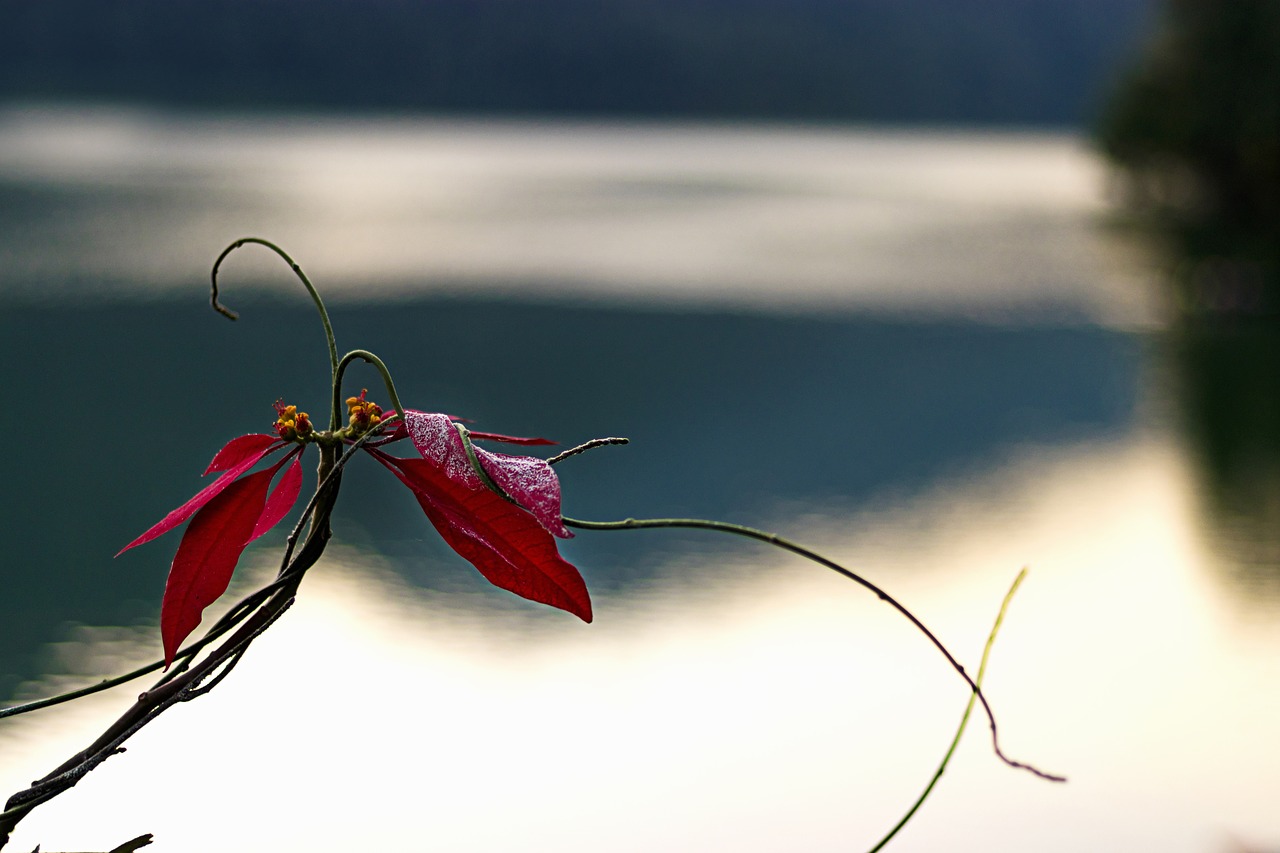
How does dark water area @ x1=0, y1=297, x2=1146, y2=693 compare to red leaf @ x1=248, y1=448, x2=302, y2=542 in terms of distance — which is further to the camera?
dark water area @ x1=0, y1=297, x2=1146, y2=693

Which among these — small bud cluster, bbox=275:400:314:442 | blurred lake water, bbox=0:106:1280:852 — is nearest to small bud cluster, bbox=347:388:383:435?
small bud cluster, bbox=275:400:314:442

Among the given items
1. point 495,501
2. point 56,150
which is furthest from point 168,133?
point 495,501

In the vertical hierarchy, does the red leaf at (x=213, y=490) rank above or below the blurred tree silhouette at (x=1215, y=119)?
above

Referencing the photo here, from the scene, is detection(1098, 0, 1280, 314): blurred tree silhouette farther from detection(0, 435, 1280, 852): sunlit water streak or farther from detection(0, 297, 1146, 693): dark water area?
detection(0, 435, 1280, 852): sunlit water streak

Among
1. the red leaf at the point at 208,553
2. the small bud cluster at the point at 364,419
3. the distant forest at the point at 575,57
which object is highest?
the small bud cluster at the point at 364,419

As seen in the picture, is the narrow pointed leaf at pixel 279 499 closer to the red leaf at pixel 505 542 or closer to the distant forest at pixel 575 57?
the red leaf at pixel 505 542

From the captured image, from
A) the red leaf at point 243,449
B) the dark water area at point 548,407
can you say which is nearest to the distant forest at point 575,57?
the dark water area at point 548,407
